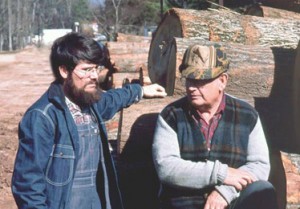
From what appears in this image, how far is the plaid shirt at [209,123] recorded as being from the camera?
11.4ft

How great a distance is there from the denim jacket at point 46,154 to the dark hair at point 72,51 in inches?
5.5

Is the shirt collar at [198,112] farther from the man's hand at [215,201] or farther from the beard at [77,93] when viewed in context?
the beard at [77,93]

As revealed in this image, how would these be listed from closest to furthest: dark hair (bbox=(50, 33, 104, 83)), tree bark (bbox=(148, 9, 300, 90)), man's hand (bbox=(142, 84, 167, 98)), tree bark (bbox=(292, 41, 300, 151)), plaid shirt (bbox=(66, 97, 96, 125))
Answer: dark hair (bbox=(50, 33, 104, 83)) < plaid shirt (bbox=(66, 97, 96, 125)) < man's hand (bbox=(142, 84, 167, 98)) < tree bark (bbox=(292, 41, 300, 151)) < tree bark (bbox=(148, 9, 300, 90))

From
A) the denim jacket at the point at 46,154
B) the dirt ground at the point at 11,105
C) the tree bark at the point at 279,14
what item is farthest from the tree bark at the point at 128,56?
the denim jacket at the point at 46,154

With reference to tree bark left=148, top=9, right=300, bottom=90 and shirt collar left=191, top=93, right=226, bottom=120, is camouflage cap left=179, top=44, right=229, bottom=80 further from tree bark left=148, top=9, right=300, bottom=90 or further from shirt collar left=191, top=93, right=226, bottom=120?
tree bark left=148, top=9, right=300, bottom=90

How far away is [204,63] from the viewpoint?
3.49 m

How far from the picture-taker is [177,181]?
3.39 metres

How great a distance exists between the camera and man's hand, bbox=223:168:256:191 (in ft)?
11.0

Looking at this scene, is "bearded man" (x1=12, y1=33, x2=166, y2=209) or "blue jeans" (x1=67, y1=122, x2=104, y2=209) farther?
"blue jeans" (x1=67, y1=122, x2=104, y2=209)

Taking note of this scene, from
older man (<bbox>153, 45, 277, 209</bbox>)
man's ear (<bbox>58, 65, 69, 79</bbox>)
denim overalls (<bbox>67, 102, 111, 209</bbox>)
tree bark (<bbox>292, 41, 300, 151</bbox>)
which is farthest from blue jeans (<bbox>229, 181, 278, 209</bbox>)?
tree bark (<bbox>292, 41, 300, 151</bbox>)

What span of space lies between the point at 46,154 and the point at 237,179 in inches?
43.0

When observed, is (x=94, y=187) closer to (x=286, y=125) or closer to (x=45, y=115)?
(x=45, y=115)

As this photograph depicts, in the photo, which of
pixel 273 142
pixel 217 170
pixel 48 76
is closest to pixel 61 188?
pixel 217 170

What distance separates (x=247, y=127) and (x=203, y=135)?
273 mm
